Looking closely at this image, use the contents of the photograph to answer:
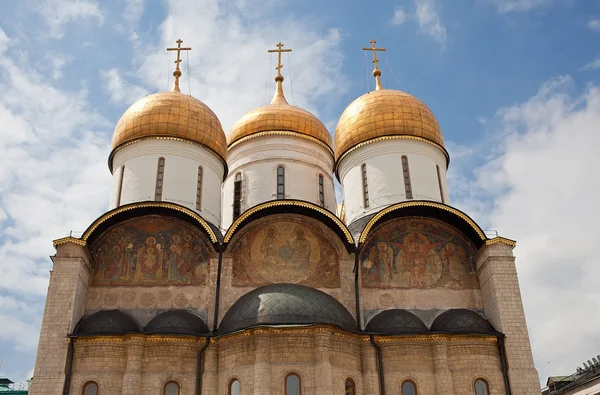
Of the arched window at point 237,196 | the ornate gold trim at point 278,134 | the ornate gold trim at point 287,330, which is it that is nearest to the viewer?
the ornate gold trim at point 287,330

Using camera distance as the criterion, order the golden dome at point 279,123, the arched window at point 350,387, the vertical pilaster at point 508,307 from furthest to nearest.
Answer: the golden dome at point 279,123
the vertical pilaster at point 508,307
the arched window at point 350,387

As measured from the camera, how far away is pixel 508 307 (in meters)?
11.7

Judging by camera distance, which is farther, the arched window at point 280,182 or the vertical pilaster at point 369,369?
the arched window at point 280,182

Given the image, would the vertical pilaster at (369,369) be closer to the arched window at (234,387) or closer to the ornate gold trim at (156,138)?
the arched window at (234,387)

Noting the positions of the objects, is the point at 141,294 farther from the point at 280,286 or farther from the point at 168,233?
the point at 280,286

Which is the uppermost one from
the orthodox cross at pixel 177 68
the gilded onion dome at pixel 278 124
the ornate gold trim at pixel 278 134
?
the orthodox cross at pixel 177 68

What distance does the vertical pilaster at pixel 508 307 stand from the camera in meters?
11.1

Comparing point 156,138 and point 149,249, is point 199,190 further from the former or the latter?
point 149,249

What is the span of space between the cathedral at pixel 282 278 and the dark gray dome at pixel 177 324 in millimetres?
30

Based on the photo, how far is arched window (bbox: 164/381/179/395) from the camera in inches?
434

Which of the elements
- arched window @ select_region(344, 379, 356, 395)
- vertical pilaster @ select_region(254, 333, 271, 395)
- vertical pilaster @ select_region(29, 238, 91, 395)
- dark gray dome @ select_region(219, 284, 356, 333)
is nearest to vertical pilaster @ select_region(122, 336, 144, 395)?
vertical pilaster @ select_region(29, 238, 91, 395)

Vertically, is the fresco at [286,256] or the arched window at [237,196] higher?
the arched window at [237,196]

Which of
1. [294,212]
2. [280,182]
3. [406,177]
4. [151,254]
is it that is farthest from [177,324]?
[406,177]

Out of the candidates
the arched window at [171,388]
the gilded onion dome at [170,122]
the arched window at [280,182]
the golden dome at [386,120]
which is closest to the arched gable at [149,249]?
the arched window at [171,388]
